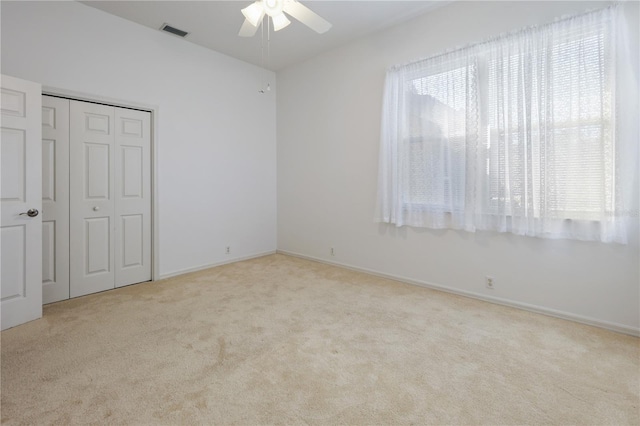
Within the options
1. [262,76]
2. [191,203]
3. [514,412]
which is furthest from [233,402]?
[262,76]

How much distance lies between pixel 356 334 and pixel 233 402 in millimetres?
1094

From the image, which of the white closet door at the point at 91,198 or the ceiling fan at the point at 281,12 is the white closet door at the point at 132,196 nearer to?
the white closet door at the point at 91,198

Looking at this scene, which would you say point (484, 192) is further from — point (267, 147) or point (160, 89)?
point (160, 89)

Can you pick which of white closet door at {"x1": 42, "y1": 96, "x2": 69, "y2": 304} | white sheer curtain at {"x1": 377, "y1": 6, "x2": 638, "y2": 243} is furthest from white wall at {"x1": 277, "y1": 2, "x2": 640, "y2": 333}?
white closet door at {"x1": 42, "y1": 96, "x2": 69, "y2": 304}

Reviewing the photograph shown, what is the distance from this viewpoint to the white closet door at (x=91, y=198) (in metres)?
3.22

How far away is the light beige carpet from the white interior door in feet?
0.77

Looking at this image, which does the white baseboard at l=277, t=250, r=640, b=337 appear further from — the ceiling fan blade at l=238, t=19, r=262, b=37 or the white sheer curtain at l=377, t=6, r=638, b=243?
the ceiling fan blade at l=238, t=19, r=262, b=37

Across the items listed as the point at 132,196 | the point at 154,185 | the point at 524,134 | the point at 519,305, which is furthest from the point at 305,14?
the point at 519,305

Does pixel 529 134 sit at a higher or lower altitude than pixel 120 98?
lower

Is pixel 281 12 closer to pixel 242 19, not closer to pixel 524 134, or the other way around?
pixel 242 19

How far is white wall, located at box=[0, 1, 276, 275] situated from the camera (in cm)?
301

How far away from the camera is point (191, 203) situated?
418cm

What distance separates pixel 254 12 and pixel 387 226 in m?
2.69

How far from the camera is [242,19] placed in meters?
3.56
